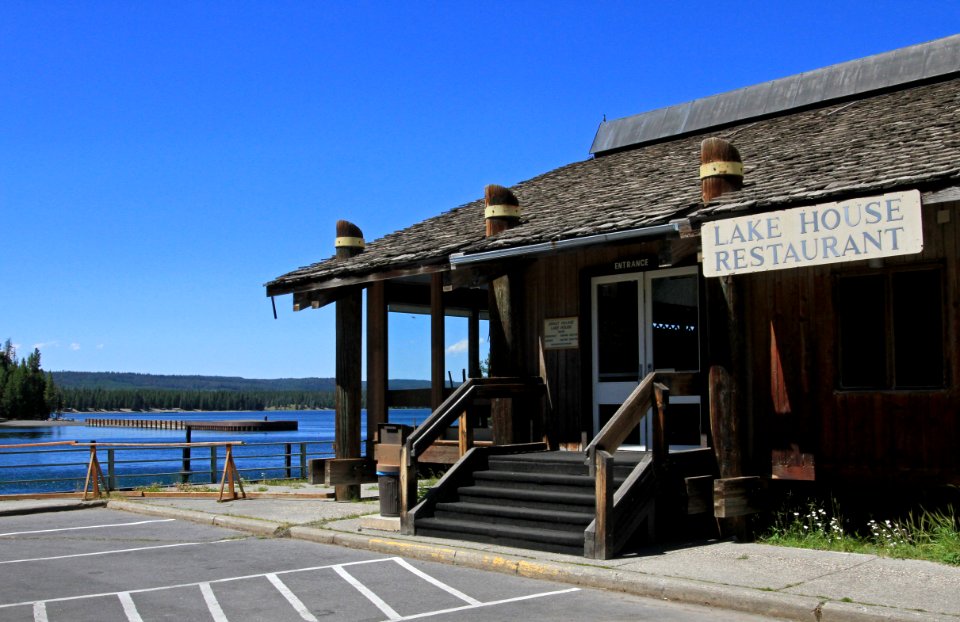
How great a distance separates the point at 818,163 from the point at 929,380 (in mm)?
2795

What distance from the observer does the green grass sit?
899 cm

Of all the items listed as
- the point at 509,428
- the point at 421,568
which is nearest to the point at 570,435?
the point at 509,428

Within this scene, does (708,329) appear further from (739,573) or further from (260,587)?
(260,587)

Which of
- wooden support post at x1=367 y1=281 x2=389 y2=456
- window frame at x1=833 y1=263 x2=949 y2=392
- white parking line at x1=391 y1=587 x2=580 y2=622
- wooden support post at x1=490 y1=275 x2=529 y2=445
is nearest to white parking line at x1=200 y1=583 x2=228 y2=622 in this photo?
white parking line at x1=391 y1=587 x2=580 y2=622

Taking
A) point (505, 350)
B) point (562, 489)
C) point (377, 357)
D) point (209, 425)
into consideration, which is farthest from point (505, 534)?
point (209, 425)

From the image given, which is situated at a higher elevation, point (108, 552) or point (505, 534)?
point (505, 534)

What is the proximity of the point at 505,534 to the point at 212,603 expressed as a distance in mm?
3414

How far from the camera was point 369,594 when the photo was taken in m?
8.19

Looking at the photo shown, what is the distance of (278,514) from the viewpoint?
13.2 m

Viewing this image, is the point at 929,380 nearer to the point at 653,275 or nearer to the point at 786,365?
the point at 786,365

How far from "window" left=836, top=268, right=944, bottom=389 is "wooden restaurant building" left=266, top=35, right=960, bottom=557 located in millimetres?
21

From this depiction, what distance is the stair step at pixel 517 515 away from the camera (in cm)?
986

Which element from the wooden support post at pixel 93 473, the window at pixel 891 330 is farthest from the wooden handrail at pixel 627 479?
the wooden support post at pixel 93 473

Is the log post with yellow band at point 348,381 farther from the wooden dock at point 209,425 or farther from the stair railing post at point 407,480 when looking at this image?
the wooden dock at point 209,425
